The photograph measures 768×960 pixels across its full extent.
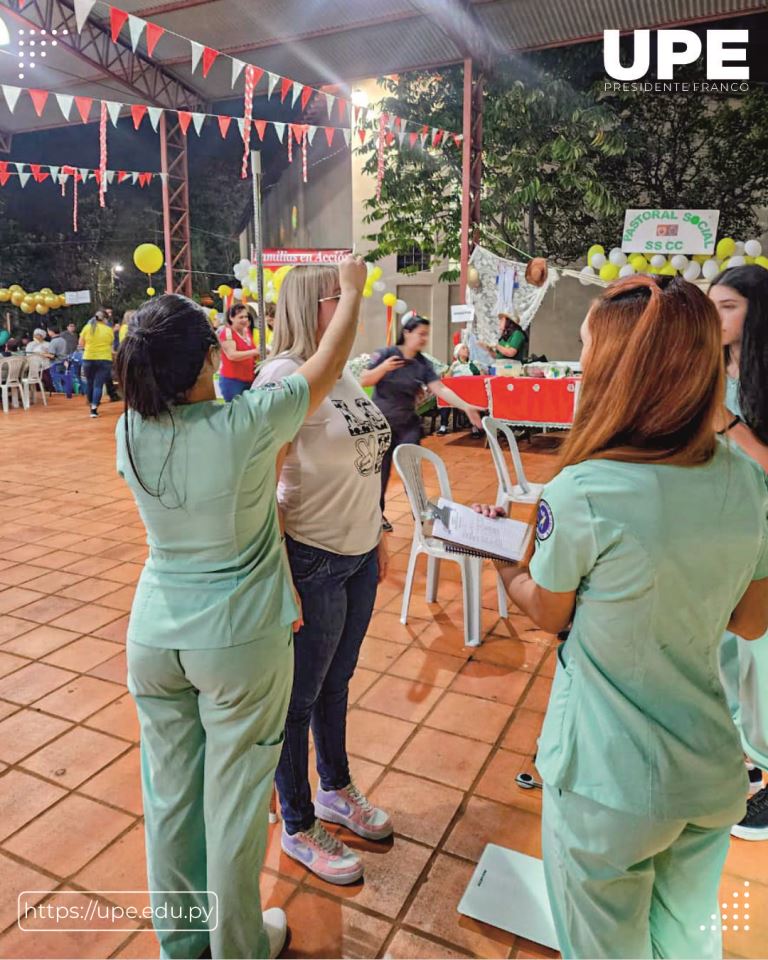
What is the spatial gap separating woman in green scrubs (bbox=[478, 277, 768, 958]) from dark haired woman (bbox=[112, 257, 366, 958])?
0.52m

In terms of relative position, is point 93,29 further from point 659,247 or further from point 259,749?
point 259,749

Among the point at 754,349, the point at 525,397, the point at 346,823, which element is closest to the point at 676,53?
the point at 525,397

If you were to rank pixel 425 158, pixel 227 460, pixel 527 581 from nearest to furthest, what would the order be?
pixel 527 581, pixel 227 460, pixel 425 158

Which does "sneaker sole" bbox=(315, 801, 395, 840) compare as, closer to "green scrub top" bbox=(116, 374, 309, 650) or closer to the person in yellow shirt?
"green scrub top" bbox=(116, 374, 309, 650)

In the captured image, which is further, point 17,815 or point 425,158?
point 425,158

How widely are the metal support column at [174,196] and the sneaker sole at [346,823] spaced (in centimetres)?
996

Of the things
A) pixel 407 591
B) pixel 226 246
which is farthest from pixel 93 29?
pixel 407 591

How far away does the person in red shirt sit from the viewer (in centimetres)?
581

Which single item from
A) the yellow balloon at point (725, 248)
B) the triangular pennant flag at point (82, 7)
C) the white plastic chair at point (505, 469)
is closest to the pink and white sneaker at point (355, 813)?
the white plastic chair at point (505, 469)

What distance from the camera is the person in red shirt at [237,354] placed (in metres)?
5.81

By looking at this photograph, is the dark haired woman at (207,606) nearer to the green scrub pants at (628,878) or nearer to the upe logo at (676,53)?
the green scrub pants at (628,878)

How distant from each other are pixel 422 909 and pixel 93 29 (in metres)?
10.3

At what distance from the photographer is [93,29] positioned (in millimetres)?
8656

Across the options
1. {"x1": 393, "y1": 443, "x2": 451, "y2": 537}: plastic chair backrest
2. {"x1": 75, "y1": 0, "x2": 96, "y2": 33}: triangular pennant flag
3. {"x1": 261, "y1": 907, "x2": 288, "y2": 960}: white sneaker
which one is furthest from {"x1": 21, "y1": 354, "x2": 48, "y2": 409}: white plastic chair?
{"x1": 261, "y1": 907, "x2": 288, "y2": 960}: white sneaker
